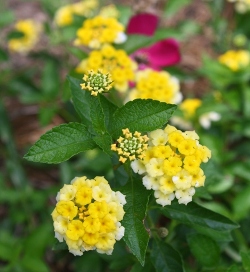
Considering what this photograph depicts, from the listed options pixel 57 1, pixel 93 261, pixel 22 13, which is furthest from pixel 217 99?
pixel 22 13

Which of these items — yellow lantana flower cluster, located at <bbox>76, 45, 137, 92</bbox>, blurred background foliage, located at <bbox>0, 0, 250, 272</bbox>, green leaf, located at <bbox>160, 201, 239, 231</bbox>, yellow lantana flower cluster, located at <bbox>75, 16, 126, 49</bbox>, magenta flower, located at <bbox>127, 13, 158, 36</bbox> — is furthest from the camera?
magenta flower, located at <bbox>127, 13, 158, 36</bbox>

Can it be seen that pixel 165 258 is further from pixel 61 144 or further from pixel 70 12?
pixel 70 12

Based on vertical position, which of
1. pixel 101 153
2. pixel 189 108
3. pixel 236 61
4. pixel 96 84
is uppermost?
pixel 96 84

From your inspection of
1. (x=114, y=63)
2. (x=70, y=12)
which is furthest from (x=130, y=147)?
(x=70, y=12)

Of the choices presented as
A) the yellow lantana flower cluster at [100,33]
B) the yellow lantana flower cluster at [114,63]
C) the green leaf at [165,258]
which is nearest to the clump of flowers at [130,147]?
the green leaf at [165,258]

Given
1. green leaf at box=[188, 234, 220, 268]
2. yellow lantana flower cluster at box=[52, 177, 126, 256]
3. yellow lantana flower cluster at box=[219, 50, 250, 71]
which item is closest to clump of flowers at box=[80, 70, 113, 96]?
yellow lantana flower cluster at box=[52, 177, 126, 256]

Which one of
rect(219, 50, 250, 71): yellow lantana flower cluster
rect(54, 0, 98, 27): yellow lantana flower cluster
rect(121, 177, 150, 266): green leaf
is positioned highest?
rect(121, 177, 150, 266): green leaf

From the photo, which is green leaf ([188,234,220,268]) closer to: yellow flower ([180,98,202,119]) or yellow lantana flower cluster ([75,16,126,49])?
yellow lantana flower cluster ([75,16,126,49])
